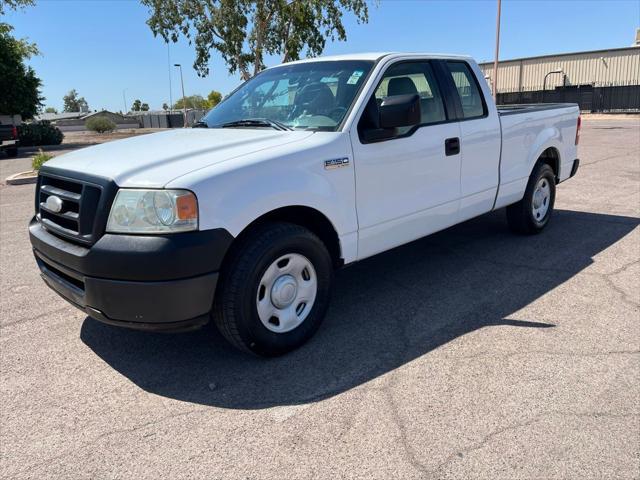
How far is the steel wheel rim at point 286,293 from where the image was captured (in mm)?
3432

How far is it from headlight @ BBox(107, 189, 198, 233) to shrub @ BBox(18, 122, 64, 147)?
29.8m

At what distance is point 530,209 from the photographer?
6.08 metres

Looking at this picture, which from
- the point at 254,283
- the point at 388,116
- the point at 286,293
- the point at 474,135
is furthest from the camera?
the point at 474,135

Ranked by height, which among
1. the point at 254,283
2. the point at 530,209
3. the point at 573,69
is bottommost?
the point at 530,209

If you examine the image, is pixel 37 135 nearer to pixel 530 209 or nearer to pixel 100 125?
pixel 100 125

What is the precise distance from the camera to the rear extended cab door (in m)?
4.88

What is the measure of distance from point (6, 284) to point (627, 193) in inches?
334

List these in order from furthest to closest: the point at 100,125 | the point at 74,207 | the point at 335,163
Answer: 1. the point at 100,125
2. the point at 335,163
3. the point at 74,207

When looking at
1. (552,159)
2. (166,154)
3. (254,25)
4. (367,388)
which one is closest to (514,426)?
(367,388)

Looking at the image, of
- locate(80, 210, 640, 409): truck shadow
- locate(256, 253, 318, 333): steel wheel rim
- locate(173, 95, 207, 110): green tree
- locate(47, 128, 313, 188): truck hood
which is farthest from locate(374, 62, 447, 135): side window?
locate(173, 95, 207, 110): green tree

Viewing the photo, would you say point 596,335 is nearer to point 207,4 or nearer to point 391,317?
point 391,317

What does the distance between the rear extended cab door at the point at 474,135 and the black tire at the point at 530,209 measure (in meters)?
0.83

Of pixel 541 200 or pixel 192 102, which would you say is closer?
pixel 541 200

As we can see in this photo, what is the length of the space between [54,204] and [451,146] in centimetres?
304
